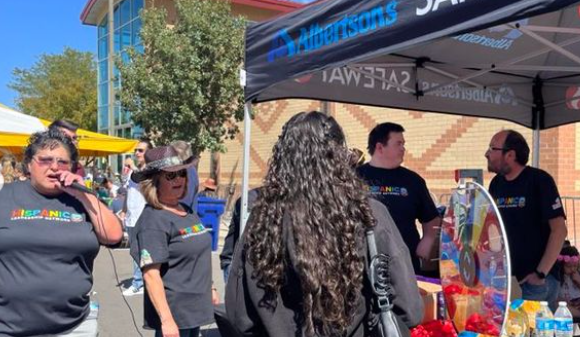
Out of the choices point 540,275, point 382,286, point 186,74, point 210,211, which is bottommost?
point 210,211

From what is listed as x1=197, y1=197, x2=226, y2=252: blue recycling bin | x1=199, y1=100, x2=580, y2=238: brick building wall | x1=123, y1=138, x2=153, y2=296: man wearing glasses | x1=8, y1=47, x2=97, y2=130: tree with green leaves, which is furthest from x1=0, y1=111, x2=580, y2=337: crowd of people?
x1=8, y1=47, x2=97, y2=130: tree with green leaves

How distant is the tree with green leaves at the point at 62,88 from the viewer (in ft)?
118

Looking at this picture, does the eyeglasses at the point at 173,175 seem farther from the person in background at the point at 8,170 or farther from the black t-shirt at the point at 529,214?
the person in background at the point at 8,170

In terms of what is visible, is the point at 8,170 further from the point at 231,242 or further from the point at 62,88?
the point at 62,88

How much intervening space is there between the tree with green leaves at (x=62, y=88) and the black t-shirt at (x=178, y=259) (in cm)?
3385

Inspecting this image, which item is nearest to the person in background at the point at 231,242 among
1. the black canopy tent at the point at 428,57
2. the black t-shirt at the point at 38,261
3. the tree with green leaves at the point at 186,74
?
the black canopy tent at the point at 428,57

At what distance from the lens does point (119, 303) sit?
743 centimetres

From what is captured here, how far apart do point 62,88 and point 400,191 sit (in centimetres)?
3635

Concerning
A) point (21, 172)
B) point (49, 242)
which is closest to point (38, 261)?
point (49, 242)

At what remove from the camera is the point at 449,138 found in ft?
40.3

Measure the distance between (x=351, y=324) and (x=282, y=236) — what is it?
380 mm

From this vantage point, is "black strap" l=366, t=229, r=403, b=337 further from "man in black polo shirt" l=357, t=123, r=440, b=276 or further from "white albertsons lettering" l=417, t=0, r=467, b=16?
"man in black polo shirt" l=357, t=123, r=440, b=276

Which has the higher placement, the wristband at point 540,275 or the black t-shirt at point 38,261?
the black t-shirt at point 38,261

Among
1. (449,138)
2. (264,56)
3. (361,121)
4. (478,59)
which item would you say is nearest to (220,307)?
(264,56)
